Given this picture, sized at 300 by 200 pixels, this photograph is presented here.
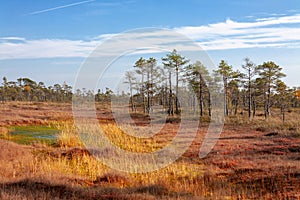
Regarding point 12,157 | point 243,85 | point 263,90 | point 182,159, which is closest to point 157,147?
point 182,159

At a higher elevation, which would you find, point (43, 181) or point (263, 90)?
point (263, 90)

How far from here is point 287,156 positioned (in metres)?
14.2

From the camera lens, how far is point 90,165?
11109mm

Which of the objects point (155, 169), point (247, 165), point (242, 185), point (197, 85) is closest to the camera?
point (242, 185)

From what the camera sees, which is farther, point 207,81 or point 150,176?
point 207,81

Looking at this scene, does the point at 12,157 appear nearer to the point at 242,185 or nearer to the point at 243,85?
the point at 242,185

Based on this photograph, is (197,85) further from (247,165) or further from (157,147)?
(247,165)

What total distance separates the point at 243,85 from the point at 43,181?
48.1m

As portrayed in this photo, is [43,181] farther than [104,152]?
No

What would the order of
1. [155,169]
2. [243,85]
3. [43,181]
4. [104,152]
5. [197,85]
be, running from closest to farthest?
[43,181] → [155,169] → [104,152] → [197,85] → [243,85]

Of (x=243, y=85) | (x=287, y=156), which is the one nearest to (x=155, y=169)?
(x=287, y=156)

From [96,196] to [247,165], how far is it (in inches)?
296

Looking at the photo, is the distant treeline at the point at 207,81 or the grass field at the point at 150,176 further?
the distant treeline at the point at 207,81

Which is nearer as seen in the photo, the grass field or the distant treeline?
the grass field
